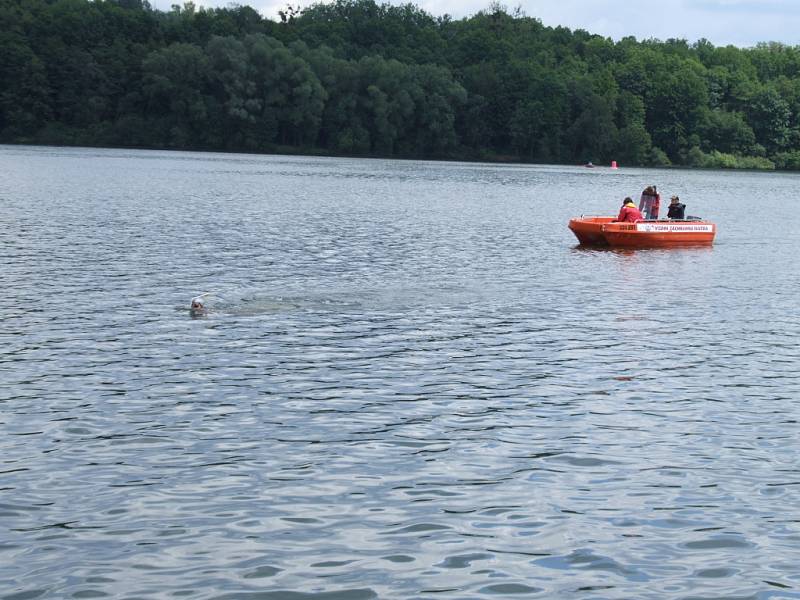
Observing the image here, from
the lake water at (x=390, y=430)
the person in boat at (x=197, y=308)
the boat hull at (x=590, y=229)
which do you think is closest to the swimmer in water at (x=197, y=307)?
the person in boat at (x=197, y=308)

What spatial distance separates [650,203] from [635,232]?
285 centimetres

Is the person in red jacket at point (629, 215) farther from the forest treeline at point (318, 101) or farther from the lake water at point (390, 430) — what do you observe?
the forest treeline at point (318, 101)

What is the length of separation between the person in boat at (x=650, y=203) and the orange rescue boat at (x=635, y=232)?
1007mm

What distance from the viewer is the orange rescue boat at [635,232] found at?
4634 cm

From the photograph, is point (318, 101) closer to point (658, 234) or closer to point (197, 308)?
point (658, 234)

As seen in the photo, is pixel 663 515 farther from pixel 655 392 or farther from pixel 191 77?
pixel 191 77

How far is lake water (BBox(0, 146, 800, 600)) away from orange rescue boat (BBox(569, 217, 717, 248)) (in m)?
8.33

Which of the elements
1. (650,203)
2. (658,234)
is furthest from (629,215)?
(650,203)

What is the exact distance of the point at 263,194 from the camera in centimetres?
7600

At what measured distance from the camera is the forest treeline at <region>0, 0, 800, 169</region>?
16138 cm

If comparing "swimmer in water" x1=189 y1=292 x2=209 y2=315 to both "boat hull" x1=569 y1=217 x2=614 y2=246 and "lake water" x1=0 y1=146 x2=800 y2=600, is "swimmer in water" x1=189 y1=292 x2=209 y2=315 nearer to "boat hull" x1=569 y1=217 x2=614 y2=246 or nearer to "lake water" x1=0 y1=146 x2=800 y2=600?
"lake water" x1=0 y1=146 x2=800 y2=600

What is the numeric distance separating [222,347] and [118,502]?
921cm

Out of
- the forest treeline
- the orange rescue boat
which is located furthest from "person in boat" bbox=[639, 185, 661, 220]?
the forest treeline

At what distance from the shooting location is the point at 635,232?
46.5 metres
